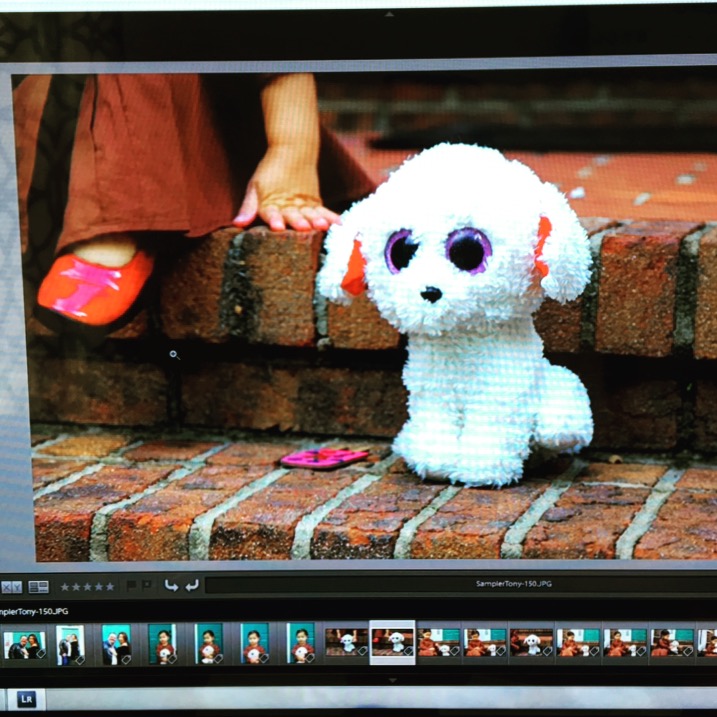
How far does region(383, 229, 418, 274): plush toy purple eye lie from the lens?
2.88ft

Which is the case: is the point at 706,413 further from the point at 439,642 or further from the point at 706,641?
the point at 439,642

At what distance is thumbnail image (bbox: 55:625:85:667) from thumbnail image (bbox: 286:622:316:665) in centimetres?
18

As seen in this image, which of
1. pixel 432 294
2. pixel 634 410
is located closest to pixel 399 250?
pixel 432 294

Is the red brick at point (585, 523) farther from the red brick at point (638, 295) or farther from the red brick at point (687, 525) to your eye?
the red brick at point (638, 295)

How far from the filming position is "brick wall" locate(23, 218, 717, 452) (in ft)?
2.91

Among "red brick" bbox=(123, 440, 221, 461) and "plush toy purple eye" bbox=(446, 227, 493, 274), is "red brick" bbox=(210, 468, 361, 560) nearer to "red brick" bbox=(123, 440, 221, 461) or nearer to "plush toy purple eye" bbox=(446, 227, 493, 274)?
"red brick" bbox=(123, 440, 221, 461)

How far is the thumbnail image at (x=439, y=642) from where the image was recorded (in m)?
0.85

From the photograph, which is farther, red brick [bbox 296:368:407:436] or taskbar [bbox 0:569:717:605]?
red brick [bbox 296:368:407:436]

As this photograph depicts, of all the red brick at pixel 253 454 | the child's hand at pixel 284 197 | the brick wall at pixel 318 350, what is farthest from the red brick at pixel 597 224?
the red brick at pixel 253 454

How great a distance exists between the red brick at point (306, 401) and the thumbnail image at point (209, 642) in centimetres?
20

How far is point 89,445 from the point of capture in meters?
0.91

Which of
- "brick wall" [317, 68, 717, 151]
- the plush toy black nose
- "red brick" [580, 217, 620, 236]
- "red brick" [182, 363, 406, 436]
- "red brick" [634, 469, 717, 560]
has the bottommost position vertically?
"red brick" [634, 469, 717, 560]

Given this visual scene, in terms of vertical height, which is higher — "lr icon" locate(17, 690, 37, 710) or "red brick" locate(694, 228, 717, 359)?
"red brick" locate(694, 228, 717, 359)

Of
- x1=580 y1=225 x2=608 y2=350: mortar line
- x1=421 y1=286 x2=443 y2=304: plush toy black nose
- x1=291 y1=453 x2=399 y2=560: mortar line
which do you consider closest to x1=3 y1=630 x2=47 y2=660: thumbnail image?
x1=291 y1=453 x2=399 y2=560: mortar line
